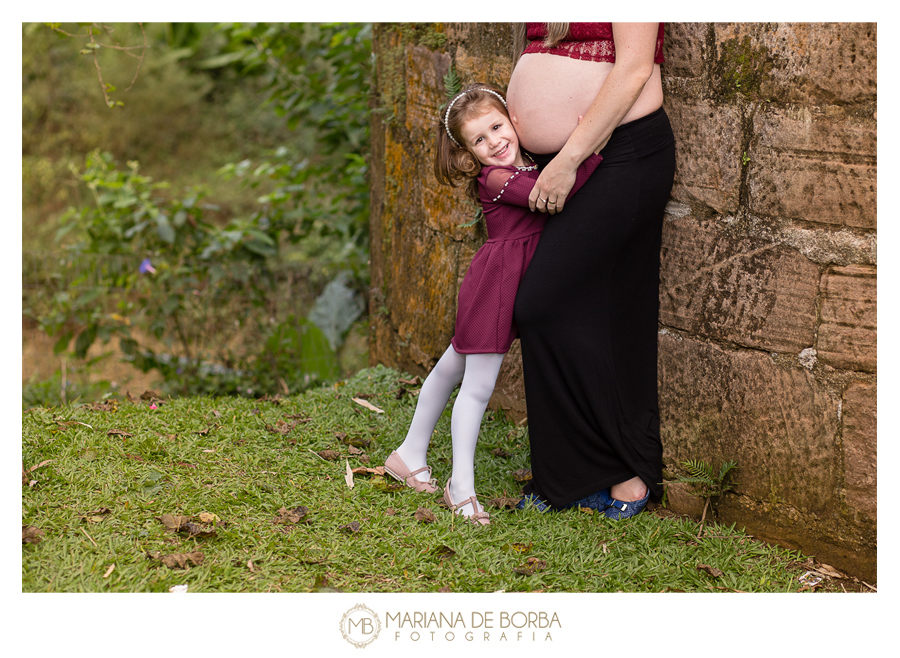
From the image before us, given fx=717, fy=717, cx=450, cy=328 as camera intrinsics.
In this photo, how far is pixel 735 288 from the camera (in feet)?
7.79

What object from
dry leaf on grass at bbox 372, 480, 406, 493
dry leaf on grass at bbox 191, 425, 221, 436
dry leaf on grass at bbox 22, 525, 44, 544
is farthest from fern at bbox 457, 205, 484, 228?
dry leaf on grass at bbox 22, 525, 44, 544

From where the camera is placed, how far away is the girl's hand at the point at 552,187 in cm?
222

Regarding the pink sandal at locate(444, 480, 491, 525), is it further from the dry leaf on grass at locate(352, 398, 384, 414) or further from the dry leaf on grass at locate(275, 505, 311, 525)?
the dry leaf on grass at locate(352, 398, 384, 414)

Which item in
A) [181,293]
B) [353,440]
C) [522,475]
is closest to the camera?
[522,475]

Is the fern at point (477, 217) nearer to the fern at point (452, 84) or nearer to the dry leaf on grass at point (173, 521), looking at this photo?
the fern at point (452, 84)

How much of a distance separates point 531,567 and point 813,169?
149cm

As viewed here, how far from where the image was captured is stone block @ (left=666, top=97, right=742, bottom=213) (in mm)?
2307

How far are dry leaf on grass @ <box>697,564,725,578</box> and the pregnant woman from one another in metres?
0.34

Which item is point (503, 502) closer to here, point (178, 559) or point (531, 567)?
point (531, 567)

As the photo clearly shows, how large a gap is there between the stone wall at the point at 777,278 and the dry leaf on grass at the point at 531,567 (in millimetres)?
646

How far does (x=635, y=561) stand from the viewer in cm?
232

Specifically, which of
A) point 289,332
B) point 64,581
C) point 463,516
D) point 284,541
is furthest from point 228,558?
point 289,332

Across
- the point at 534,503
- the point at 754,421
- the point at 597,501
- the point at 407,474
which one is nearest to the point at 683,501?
the point at 597,501

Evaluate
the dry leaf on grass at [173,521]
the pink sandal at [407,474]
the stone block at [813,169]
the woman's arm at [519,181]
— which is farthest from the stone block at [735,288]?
the dry leaf on grass at [173,521]
